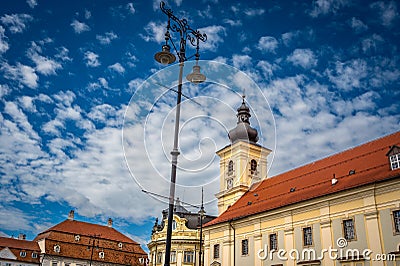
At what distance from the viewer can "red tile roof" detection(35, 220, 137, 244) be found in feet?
224

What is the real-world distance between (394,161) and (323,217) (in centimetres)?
713

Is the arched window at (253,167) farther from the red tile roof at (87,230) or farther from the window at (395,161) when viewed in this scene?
the red tile roof at (87,230)

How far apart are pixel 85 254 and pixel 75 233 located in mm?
4048

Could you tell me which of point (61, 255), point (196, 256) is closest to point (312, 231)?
point (196, 256)

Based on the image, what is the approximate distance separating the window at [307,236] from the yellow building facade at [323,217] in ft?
0.27

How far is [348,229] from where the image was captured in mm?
30531

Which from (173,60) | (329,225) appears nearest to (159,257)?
(329,225)

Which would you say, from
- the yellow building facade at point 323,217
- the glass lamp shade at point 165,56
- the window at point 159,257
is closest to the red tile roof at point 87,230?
the window at point 159,257

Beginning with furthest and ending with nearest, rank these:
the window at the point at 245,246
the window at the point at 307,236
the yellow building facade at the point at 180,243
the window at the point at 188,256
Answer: the yellow building facade at the point at 180,243 < the window at the point at 188,256 < the window at the point at 245,246 < the window at the point at 307,236

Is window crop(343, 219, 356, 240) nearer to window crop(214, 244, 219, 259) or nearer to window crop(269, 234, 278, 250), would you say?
window crop(269, 234, 278, 250)

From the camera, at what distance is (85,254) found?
221 ft

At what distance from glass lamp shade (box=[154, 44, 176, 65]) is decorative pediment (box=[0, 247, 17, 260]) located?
5919 centimetres

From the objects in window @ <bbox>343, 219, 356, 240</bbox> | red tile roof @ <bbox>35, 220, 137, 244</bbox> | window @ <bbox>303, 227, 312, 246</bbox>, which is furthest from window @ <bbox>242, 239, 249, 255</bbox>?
red tile roof @ <bbox>35, 220, 137, 244</bbox>

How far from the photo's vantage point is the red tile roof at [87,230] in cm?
6831
